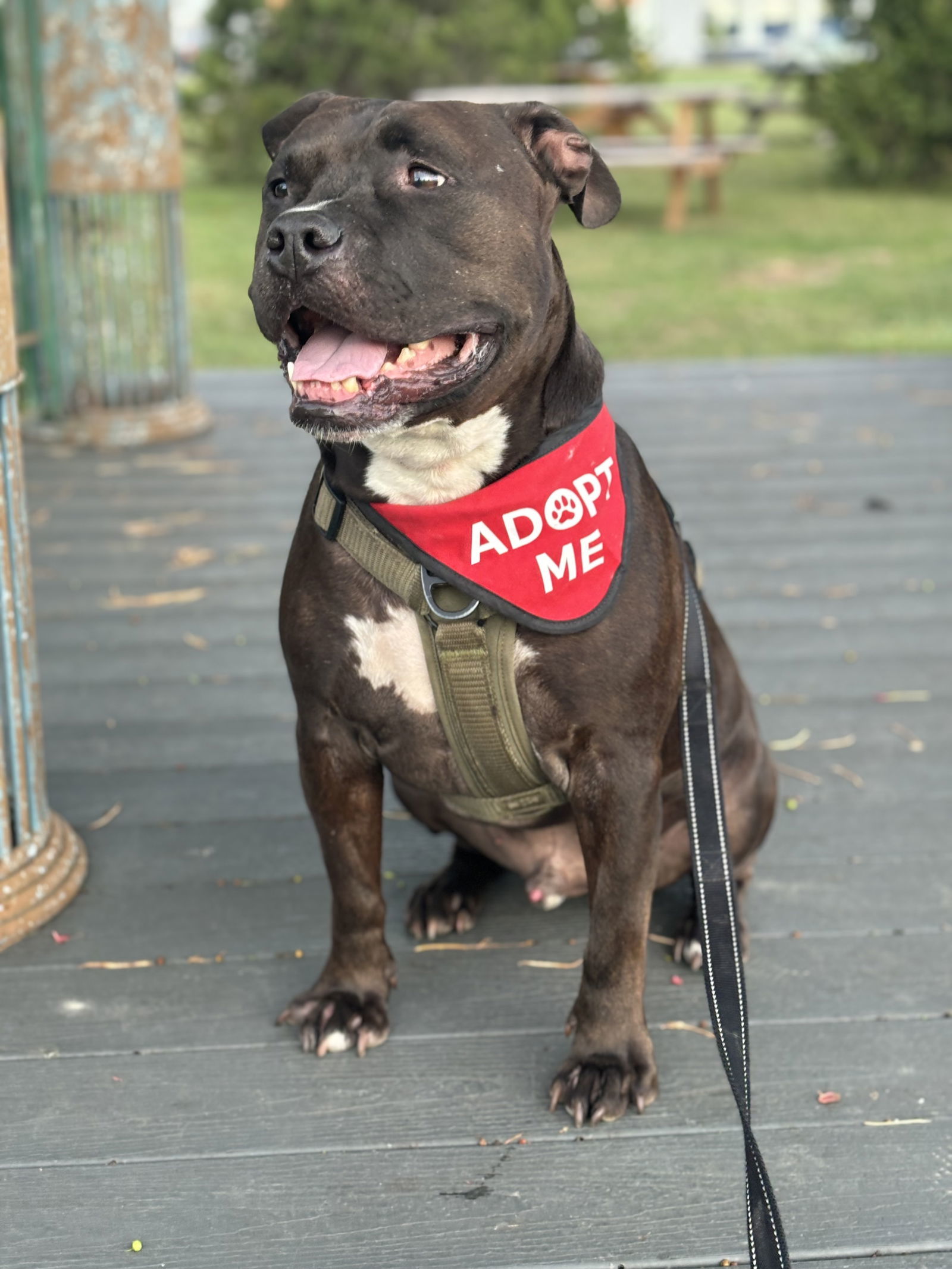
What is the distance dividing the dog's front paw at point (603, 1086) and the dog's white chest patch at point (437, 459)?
0.88m

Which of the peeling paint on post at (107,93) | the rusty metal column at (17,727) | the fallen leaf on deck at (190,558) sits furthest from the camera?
the peeling paint on post at (107,93)

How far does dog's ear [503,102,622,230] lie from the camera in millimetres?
2100

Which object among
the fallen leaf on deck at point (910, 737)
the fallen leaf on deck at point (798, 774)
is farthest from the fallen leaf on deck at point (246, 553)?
the fallen leaf on deck at point (910, 737)

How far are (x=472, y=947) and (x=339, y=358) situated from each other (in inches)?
45.7

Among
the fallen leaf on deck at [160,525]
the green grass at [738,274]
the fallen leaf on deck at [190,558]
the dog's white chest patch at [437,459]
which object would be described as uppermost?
the dog's white chest patch at [437,459]

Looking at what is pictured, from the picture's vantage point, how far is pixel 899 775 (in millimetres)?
3264

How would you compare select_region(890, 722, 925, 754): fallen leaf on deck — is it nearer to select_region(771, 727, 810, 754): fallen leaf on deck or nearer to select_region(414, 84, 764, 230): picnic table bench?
select_region(771, 727, 810, 754): fallen leaf on deck

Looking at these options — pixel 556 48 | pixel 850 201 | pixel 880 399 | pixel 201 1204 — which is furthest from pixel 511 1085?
pixel 556 48

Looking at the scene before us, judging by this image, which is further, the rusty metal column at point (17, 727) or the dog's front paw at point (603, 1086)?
the rusty metal column at point (17, 727)

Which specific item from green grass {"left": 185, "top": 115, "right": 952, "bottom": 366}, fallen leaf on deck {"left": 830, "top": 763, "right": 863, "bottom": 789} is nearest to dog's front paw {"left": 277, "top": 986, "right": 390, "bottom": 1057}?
fallen leaf on deck {"left": 830, "top": 763, "right": 863, "bottom": 789}

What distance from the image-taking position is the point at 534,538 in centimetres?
214

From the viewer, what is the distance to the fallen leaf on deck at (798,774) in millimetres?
3248

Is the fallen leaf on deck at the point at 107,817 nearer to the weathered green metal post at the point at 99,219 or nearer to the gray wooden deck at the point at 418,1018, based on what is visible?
the gray wooden deck at the point at 418,1018

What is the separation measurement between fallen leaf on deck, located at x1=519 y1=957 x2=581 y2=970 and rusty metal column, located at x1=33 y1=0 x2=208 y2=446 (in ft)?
12.8
